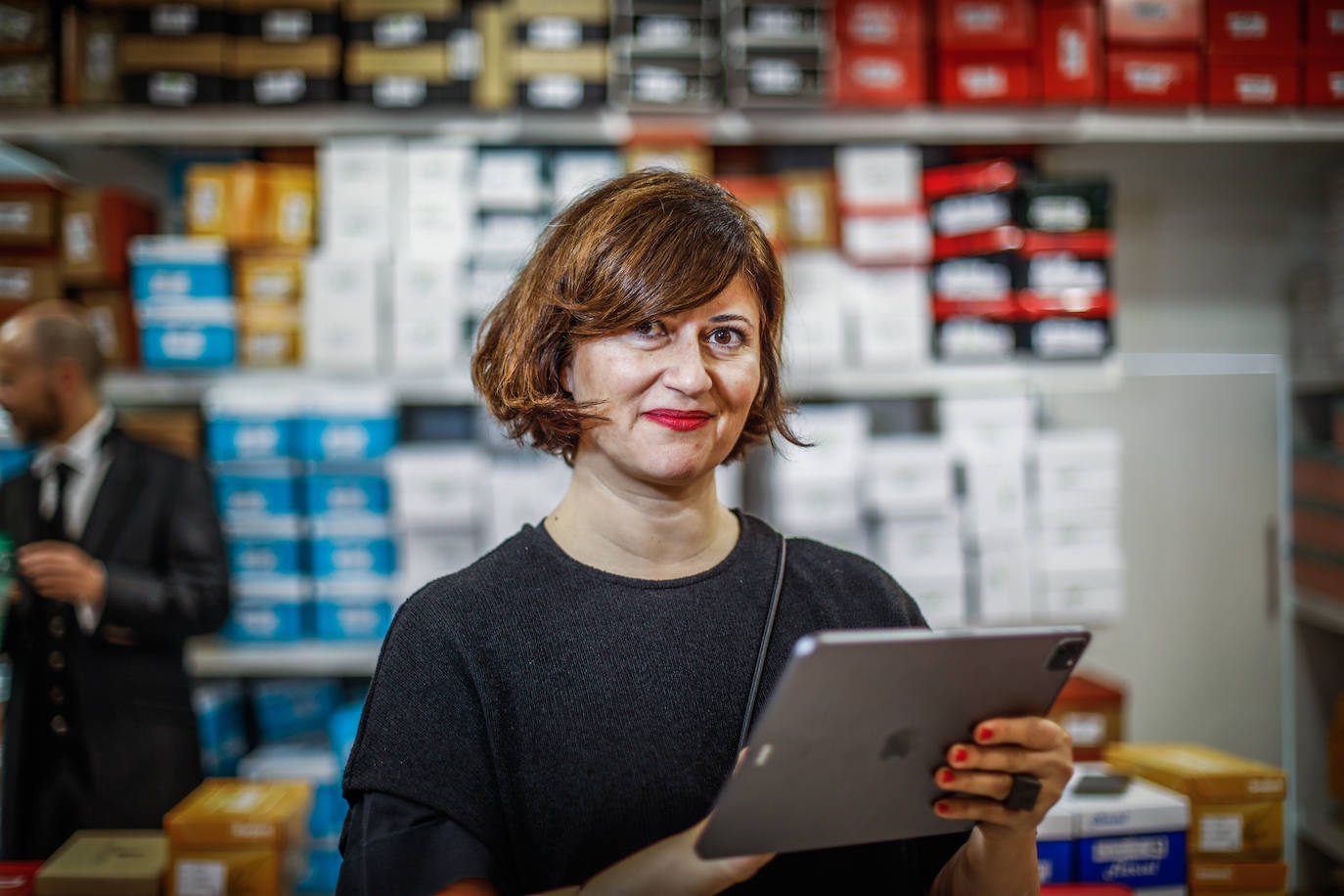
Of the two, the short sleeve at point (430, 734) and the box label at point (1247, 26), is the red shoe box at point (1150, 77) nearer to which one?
the box label at point (1247, 26)

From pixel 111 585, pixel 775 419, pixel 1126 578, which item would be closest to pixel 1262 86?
pixel 1126 578

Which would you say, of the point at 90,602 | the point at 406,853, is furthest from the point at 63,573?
the point at 406,853

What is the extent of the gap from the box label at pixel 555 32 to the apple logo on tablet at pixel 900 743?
2044 mm

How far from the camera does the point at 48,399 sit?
6.79ft

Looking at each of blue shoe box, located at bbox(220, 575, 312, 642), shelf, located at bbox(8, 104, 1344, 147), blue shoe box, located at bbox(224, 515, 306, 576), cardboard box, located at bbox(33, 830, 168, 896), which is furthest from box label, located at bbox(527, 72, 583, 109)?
cardboard box, located at bbox(33, 830, 168, 896)

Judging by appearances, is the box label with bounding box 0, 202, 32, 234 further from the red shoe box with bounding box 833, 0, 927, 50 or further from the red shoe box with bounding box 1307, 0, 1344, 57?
the red shoe box with bounding box 1307, 0, 1344, 57

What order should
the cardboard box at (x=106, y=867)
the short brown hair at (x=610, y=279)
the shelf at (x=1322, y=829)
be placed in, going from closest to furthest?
the short brown hair at (x=610, y=279) → the cardboard box at (x=106, y=867) → the shelf at (x=1322, y=829)

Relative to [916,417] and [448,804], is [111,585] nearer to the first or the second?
[448,804]

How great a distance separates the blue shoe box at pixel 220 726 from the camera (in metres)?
2.33

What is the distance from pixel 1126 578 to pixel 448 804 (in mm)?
2654

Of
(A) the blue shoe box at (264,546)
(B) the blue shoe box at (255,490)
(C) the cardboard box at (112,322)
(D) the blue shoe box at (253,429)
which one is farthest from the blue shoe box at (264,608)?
(C) the cardboard box at (112,322)

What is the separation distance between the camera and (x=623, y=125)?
93.4 inches

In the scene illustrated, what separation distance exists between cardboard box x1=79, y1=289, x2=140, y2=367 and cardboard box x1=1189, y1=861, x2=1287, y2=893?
2.77 metres

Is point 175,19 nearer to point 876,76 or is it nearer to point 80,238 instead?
point 80,238
